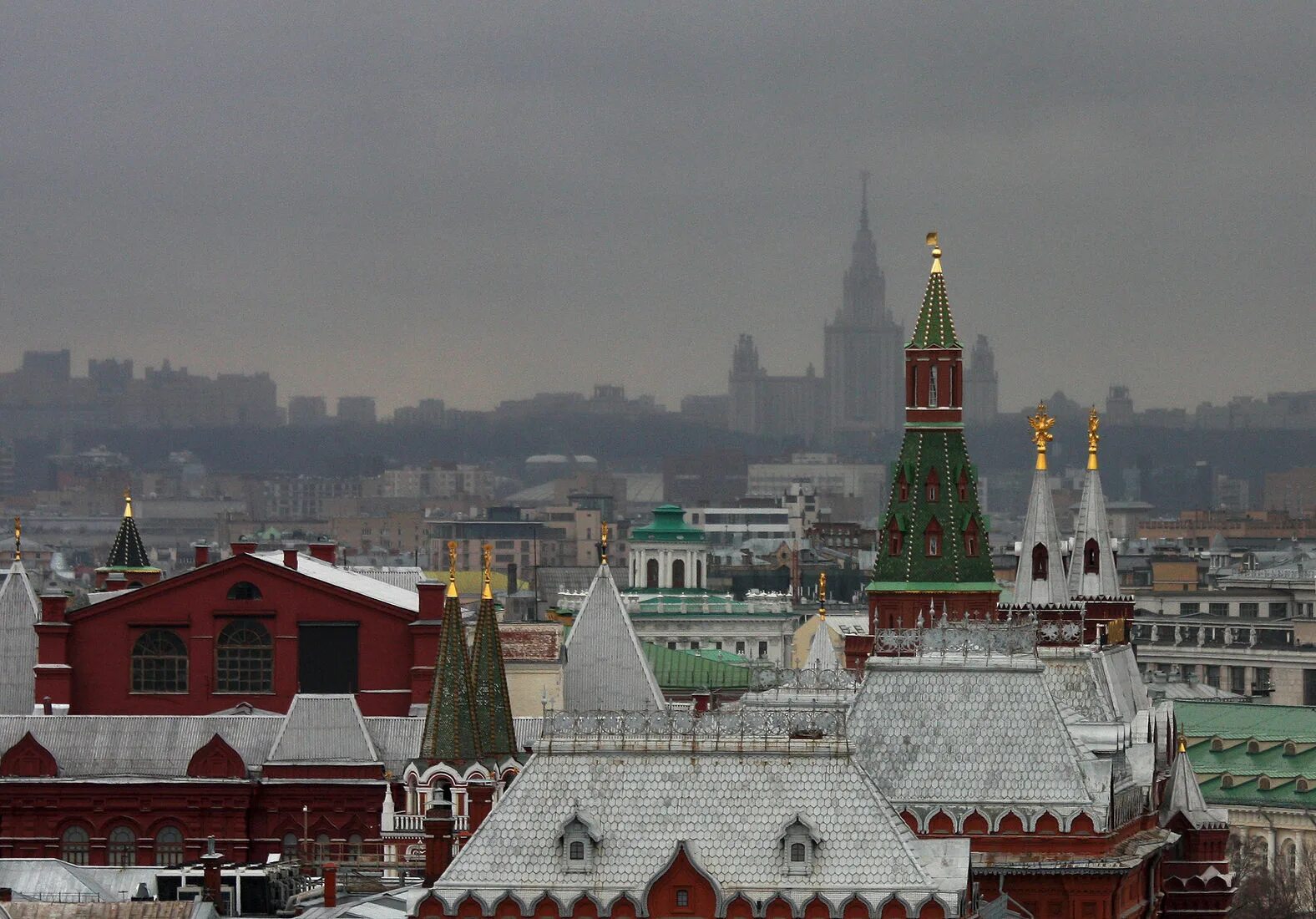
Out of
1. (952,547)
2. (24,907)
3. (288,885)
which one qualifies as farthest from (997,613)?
(24,907)

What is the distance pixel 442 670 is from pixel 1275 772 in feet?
150

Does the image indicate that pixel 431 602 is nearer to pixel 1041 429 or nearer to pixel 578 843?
pixel 1041 429

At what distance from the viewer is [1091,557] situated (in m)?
109

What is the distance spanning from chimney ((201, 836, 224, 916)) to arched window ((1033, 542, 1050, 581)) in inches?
967

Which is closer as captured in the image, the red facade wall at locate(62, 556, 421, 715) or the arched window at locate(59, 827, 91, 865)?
the arched window at locate(59, 827, 91, 865)

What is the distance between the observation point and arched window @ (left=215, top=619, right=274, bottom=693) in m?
110

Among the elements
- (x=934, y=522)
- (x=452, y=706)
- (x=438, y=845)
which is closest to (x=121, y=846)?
(x=452, y=706)

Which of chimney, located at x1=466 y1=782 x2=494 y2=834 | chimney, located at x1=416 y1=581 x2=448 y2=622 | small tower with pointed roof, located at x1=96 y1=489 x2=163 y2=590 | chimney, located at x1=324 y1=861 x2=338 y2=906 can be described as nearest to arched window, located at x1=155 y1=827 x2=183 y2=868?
chimney, located at x1=416 y1=581 x2=448 y2=622

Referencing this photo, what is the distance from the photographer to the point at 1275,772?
13525 cm

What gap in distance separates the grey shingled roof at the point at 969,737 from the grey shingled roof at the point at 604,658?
30.1m

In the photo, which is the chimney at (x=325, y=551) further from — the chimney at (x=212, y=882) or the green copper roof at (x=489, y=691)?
the chimney at (x=212, y=882)

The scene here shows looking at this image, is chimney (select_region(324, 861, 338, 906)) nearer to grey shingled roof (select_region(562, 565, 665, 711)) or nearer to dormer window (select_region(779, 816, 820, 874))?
dormer window (select_region(779, 816, 820, 874))

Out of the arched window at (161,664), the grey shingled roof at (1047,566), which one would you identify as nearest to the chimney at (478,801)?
the grey shingled roof at (1047,566)

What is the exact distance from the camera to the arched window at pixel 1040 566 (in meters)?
106
